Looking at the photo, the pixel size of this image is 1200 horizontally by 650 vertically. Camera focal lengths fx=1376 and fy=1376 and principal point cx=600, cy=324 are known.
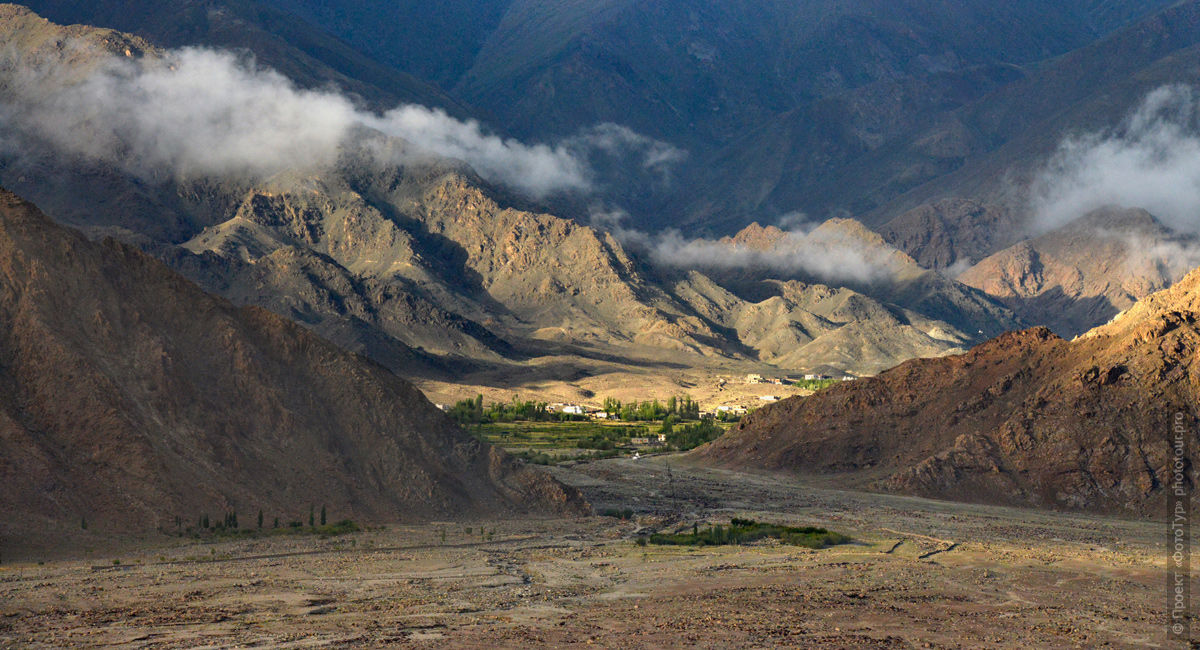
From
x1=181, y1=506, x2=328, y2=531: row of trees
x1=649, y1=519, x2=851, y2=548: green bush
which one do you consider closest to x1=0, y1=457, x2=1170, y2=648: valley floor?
x1=649, y1=519, x2=851, y2=548: green bush

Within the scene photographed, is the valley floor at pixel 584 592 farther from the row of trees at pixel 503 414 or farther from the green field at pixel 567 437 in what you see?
the row of trees at pixel 503 414

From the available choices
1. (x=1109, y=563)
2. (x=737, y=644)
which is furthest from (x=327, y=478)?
(x=1109, y=563)

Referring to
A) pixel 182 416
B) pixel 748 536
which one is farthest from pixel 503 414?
pixel 182 416

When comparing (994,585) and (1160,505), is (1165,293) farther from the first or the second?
(994,585)

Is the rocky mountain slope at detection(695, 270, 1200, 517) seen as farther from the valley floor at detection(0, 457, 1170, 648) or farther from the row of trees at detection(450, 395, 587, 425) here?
the row of trees at detection(450, 395, 587, 425)

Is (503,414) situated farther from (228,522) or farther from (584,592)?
(584,592)

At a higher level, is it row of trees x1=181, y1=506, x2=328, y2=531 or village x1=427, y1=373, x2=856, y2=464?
village x1=427, y1=373, x2=856, y2=464

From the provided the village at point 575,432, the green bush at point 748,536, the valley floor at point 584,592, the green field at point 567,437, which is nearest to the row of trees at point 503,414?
the village at point 575,432
